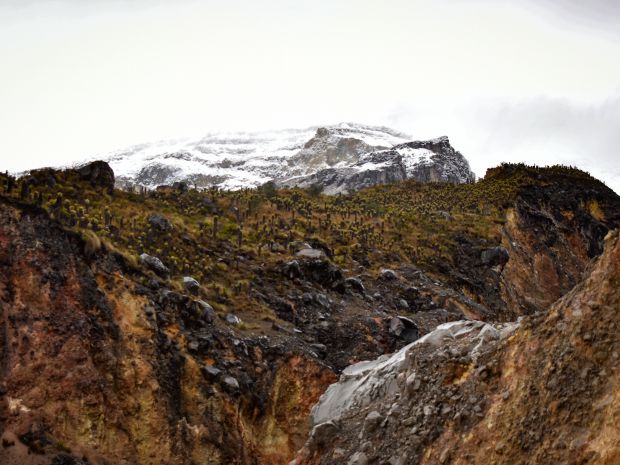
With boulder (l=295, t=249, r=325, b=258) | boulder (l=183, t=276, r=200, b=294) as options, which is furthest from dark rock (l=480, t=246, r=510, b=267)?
boulder (l=183, t=276, r=200, b=294)

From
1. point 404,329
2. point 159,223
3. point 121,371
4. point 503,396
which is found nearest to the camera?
point 503,396

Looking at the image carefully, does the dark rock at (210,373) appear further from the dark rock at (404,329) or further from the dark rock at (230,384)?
the dark rock at (404,329)

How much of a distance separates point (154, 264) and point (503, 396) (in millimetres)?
12509

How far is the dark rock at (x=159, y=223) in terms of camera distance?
2406cm

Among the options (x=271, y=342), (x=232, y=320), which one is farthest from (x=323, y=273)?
(x=271, y=342)

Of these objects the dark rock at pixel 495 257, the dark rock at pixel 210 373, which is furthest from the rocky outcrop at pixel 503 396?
the dark rock at pixel 495 257

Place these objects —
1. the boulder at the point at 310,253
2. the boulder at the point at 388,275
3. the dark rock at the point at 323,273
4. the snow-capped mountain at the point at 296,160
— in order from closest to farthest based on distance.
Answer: the dark rock at the point at 323,273
the boulder at the point at 310,253
the boulder at the point at 388,275
the snow-capped mountain at the point at 296,160

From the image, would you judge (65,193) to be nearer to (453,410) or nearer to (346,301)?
(346,301)

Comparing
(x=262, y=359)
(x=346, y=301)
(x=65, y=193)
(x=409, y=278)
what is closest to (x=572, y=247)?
(x=409, y=278)

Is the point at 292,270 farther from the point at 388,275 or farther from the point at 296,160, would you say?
the point at 296,160

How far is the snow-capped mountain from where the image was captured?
89.9m

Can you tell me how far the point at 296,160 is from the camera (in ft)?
413

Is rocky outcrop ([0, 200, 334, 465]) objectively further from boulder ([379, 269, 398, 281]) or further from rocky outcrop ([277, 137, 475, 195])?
rocky outcrop ([277, 137, 475, 195])

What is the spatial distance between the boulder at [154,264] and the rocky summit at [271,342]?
0.26 ft
